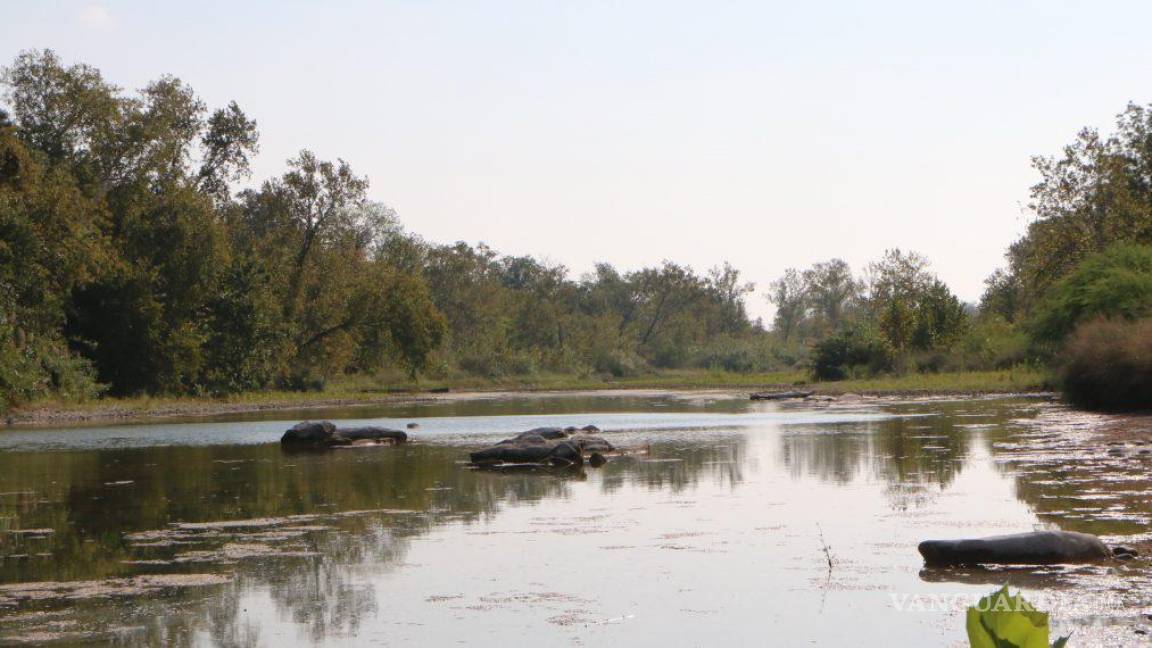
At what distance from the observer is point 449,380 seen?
80250mm

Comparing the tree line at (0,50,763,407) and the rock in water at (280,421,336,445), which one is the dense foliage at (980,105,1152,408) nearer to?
the rock in water at (280,421,336,445)

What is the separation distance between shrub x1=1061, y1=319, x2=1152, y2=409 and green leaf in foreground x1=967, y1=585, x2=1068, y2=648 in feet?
96.4

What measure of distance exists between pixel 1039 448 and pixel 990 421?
8882 mm

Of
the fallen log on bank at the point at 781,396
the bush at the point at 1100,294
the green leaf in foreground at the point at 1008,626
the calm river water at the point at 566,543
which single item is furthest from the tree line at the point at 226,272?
the green leaf in foreground at the point at 1008,626

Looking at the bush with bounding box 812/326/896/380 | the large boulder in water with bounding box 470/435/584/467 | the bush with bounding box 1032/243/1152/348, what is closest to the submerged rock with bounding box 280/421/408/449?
the large boulder in water with bounding box 470/435/584/467

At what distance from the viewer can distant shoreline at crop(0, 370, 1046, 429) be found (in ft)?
140

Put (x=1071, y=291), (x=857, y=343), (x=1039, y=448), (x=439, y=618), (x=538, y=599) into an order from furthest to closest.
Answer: (x=857, y=343)
(x=1071, y=291)
(x=1039, y=448)
(x=538, y=599)
(x=439, y=618)

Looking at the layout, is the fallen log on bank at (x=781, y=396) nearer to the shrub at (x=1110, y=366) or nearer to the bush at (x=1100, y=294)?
the bush at (x=1100, y=294)

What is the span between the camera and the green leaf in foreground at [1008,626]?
9.08 ft

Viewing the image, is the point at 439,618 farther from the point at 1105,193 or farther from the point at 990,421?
the point at 1105,193

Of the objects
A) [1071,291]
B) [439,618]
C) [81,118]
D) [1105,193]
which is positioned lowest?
[439,618]

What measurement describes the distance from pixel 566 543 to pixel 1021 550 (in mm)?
4257

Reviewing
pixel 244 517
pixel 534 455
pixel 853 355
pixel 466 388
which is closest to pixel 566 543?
pixel 244 517

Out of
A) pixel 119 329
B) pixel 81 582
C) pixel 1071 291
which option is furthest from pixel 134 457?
pixel 1071 291
